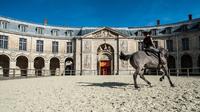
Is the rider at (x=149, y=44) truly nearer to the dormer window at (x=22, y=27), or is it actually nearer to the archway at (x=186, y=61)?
the archway at (x=186, y=61)

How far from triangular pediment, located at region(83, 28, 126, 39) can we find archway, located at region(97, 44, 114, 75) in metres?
1.85

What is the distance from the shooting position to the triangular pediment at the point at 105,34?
33.2 metres

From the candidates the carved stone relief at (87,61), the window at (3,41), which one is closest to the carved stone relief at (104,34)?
the carved stone relief at (87,61)

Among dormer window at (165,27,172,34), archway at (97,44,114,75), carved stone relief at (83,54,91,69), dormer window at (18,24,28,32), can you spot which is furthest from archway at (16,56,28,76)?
dormer window at (165,27,172,34)

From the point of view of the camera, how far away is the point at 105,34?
33594mm

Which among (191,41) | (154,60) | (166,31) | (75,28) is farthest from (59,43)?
(154,60)

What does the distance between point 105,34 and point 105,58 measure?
4472 millimetres

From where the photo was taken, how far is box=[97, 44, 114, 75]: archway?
108 feet

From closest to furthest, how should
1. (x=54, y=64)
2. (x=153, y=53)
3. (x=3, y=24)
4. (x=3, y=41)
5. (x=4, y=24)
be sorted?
(x=153, y=53), (x=3, y=41), (x=3, y=24), (x=4, y=24), (x=54, y=64)

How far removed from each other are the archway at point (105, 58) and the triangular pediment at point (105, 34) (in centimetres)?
185

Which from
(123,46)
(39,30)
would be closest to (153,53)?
(123,46)

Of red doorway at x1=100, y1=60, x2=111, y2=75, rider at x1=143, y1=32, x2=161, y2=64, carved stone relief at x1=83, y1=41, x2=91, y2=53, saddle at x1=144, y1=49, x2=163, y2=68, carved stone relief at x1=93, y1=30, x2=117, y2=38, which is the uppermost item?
carved stone relief at x1=93, y1=30, x2=117, y2=38

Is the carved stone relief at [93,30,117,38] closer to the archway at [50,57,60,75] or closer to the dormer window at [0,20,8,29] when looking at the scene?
the archway at [50,57,60,75]

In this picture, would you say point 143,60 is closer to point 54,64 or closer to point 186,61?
point 186,61
